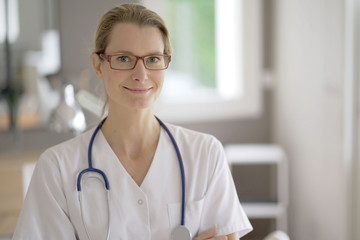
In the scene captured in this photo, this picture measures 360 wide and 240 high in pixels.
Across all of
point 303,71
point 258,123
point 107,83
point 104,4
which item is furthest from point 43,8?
Answer: point 258,123

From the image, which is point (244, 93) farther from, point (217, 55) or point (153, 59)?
point (153, 59)

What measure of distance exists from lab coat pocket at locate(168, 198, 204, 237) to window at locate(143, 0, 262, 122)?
1796 mm

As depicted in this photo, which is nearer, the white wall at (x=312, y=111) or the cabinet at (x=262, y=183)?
the white wall at (x=312, y=111)

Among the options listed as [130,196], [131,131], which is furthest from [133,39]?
[130,196]

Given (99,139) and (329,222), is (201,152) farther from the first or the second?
(329,222)

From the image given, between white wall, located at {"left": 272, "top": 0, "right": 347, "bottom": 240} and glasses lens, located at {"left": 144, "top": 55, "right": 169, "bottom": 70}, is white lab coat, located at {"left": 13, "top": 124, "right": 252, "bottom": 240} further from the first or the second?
white wall, located at {"left": 272, "top": 0, "right": 347, "bottom": 240}

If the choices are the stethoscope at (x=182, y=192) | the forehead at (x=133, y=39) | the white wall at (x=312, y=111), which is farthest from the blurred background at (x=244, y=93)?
the stethoscope at (x=182, y=192)

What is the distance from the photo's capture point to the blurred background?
1896mm

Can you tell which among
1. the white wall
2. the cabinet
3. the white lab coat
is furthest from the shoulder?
the cabinet

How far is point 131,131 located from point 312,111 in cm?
179

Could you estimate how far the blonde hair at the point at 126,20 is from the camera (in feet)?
3.93

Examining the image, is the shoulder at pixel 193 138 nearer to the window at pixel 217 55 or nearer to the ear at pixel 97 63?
the ear at pixel 97 63

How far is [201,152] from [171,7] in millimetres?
2599

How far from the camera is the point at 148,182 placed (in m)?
1.28
